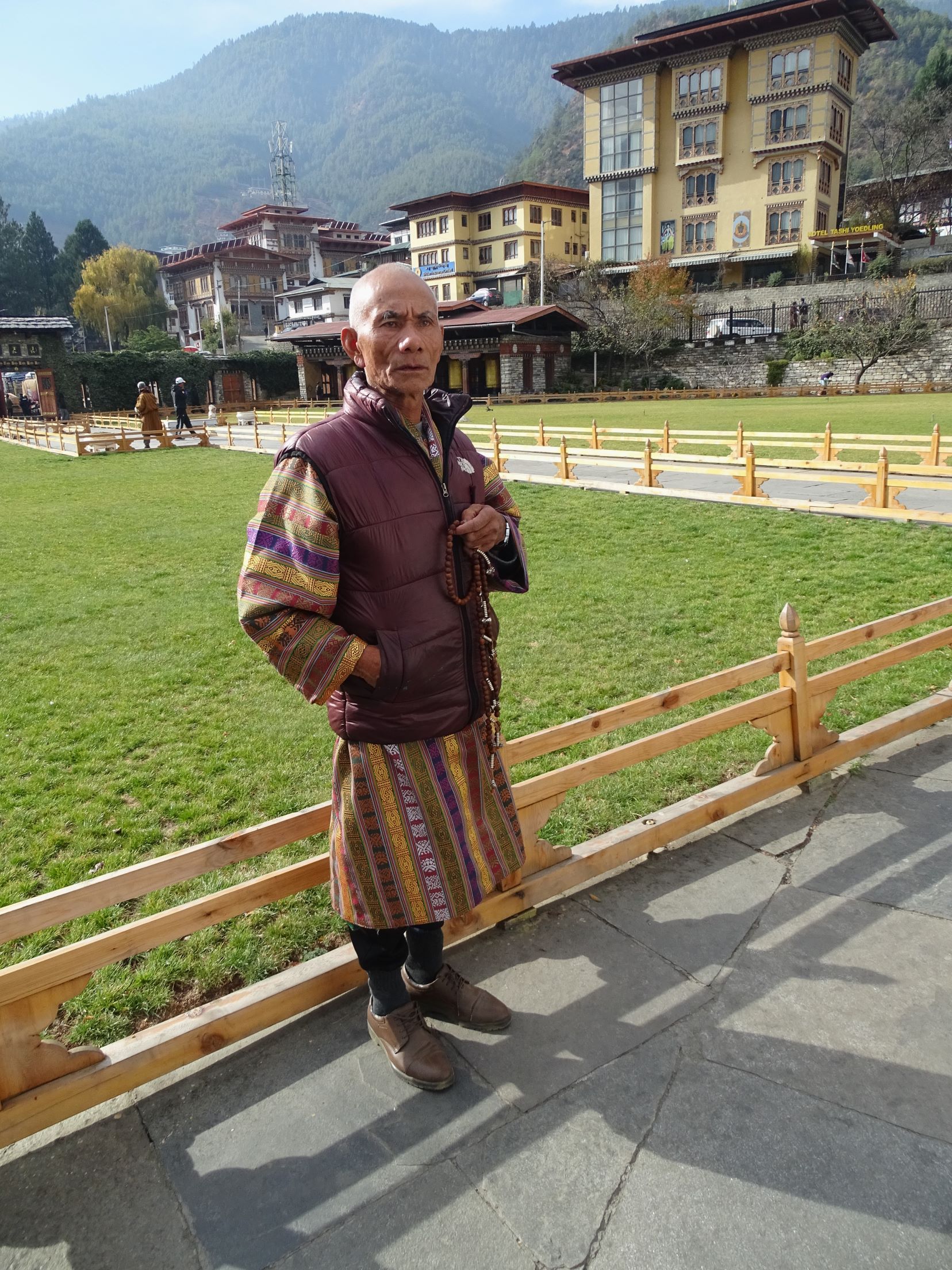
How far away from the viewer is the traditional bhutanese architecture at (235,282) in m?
90.7

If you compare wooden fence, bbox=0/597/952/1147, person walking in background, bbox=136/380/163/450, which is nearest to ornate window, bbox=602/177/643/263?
person walking in background, bbox=136/380/163/450

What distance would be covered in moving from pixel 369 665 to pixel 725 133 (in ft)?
219

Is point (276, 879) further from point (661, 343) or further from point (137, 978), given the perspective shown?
point (661, 343)

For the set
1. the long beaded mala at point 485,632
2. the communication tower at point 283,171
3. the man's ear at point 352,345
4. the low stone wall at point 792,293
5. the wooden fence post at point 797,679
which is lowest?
the wooden fence post at point 797,679

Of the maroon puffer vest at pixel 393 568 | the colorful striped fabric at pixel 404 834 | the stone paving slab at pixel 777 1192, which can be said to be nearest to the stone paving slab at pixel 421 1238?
the stone paving slab at pixel 777 1192

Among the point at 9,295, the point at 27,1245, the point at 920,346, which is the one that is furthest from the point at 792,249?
the point at 9,295

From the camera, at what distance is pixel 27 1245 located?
2166 millimetres

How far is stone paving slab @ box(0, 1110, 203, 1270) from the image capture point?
6.98 ft

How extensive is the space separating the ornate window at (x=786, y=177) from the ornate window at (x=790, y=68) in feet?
14.6

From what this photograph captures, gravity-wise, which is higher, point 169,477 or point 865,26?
point 865,26

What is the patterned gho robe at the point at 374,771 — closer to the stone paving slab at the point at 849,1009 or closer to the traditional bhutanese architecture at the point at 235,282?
the stone paving slab at the point at 849,1009

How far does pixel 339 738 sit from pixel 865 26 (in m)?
70.1

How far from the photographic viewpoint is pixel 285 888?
304 centimetres

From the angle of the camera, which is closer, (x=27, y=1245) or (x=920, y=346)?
(x=27, y=1245)
